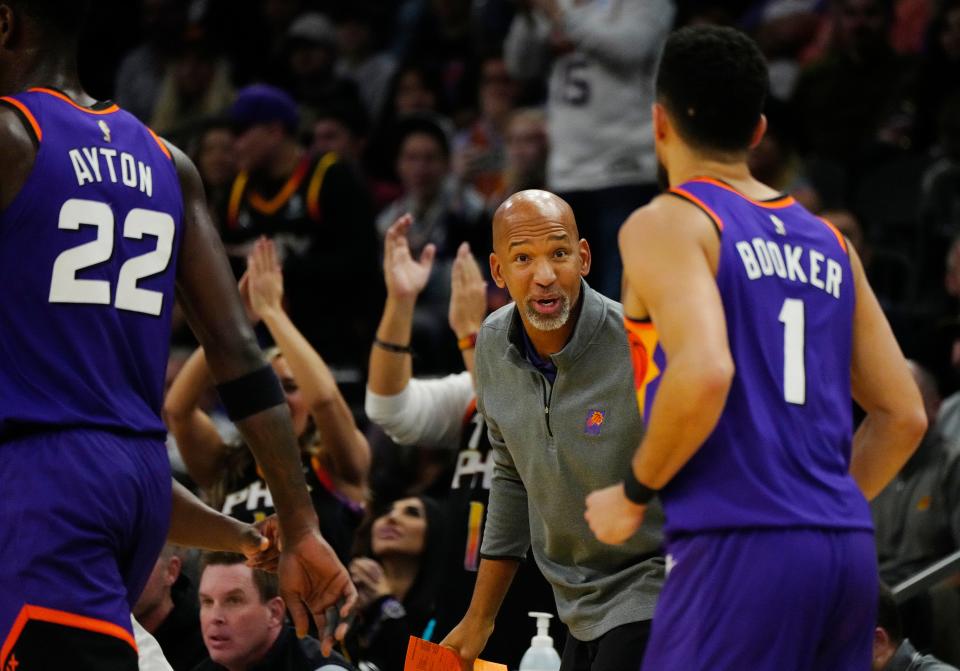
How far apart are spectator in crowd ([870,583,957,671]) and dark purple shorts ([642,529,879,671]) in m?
2.26

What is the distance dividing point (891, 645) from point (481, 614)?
5.90ft

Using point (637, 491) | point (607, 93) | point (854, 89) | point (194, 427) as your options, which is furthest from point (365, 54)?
point (637, 491)

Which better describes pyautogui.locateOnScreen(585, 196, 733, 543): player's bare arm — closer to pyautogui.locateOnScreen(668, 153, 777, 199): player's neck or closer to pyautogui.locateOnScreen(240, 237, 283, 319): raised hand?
pyautogui.locateOnScreen(668, 153, 777, 199): player's neck

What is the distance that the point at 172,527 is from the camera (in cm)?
419

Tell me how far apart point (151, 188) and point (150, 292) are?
254mm

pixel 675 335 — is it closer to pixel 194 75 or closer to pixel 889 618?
pixel 889 618

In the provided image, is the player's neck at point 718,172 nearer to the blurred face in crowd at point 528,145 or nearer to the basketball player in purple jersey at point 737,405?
the basketball player in purple jersey at point 737,405

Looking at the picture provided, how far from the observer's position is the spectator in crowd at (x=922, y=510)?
261 inches

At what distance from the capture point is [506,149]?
34.8ft

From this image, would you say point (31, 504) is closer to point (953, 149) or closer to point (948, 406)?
point (948, 406)

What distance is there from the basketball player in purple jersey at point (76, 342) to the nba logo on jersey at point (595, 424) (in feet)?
3.69

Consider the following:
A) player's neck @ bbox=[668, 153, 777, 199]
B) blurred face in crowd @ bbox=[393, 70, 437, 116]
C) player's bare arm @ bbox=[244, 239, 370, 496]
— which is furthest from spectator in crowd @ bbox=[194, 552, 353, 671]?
blurred face in crowd @ bbox=[393, 70, 437, 116]

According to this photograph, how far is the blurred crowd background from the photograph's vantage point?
8.27 metres

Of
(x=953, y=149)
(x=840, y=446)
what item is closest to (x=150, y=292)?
(x=840, y=446)
